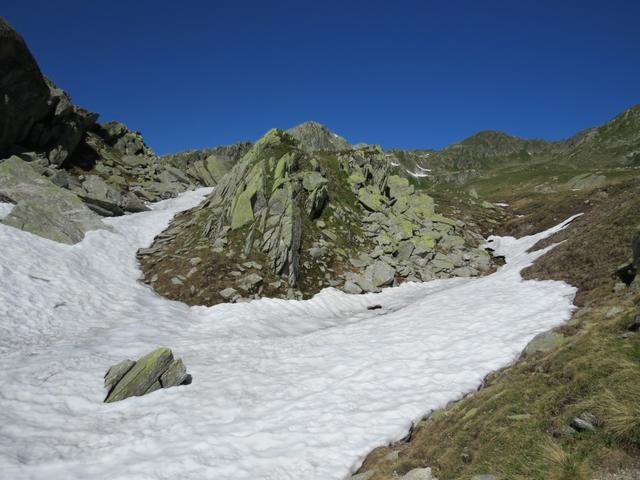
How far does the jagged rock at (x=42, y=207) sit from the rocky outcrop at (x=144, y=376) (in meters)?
17.0

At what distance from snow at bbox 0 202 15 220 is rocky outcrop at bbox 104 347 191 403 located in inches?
767

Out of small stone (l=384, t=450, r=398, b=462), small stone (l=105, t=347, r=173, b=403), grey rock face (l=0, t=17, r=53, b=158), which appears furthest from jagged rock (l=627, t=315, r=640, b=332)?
grey rock face (l=0, t=17, r=53, b=158)

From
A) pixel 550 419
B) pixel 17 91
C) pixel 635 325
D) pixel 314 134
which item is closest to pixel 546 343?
pixel 635 325

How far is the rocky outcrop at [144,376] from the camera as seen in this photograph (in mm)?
14188

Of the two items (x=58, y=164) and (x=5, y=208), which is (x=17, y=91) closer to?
(x=58, y=164)

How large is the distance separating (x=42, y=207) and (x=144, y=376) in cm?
2281

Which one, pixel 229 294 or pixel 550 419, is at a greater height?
pixel 229 294

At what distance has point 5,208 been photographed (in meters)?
27.8

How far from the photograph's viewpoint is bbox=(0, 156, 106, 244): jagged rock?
88.4 feet

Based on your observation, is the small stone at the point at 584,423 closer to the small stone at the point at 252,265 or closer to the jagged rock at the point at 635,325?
the jagged rock at the point at 635,325

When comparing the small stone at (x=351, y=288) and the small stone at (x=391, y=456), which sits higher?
the small stone at (x=351, y=288)

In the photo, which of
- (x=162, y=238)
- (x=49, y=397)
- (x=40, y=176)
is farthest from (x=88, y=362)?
(x=40, y=176)

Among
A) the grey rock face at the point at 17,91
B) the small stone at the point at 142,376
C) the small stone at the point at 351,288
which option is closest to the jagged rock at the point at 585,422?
the small stone at the point at 142,376

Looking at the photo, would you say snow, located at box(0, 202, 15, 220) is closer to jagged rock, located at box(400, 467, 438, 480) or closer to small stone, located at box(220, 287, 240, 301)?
small stone, located at box(220, 287, 240, 301)
